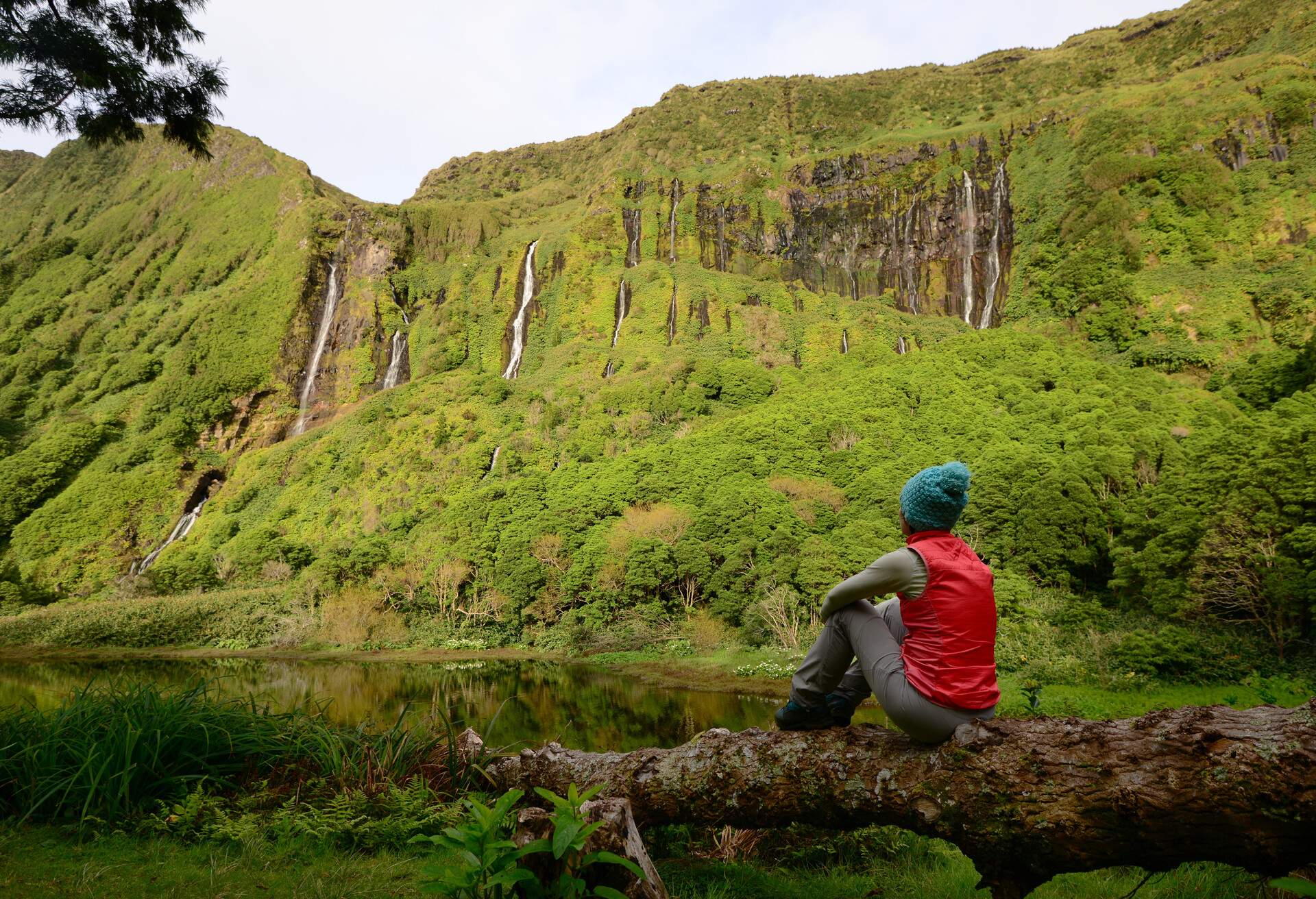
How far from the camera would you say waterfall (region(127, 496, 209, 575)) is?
214 ft

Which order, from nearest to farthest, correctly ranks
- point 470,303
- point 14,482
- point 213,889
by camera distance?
point 213,889
point 14,482
point 470,303

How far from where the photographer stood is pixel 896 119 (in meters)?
107

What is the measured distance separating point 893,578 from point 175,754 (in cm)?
487

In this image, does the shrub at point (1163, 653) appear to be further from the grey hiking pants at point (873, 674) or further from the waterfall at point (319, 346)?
Result: the waterfall at point (319, 346)

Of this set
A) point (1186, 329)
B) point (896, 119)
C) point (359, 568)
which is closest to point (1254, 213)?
point (1186, 329)

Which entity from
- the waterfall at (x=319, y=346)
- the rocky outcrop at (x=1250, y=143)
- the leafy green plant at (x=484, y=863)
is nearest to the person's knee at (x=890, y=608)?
the leafy green plant at (x=484, y=863)

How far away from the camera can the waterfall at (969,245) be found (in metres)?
76.4

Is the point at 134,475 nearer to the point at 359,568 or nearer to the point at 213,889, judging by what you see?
the point at 359,568

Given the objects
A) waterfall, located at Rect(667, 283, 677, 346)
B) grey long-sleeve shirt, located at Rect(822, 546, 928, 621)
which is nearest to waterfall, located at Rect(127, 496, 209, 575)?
waterfall, located at Rect(667, 283, 677, 346)

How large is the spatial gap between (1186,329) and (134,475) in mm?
101816

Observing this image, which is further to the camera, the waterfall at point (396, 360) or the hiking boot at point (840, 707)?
the waterfall at point (396, 360)

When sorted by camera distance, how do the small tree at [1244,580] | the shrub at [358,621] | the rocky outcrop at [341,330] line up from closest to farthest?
the small tree at [1244,580] < the shrub at [358,621] < the rocky outcrop at [341,330]

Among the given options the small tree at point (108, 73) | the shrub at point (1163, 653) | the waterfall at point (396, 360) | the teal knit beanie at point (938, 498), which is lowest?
the shrub at point (1163, 653)

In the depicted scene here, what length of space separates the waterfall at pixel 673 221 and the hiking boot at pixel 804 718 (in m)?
91.6
